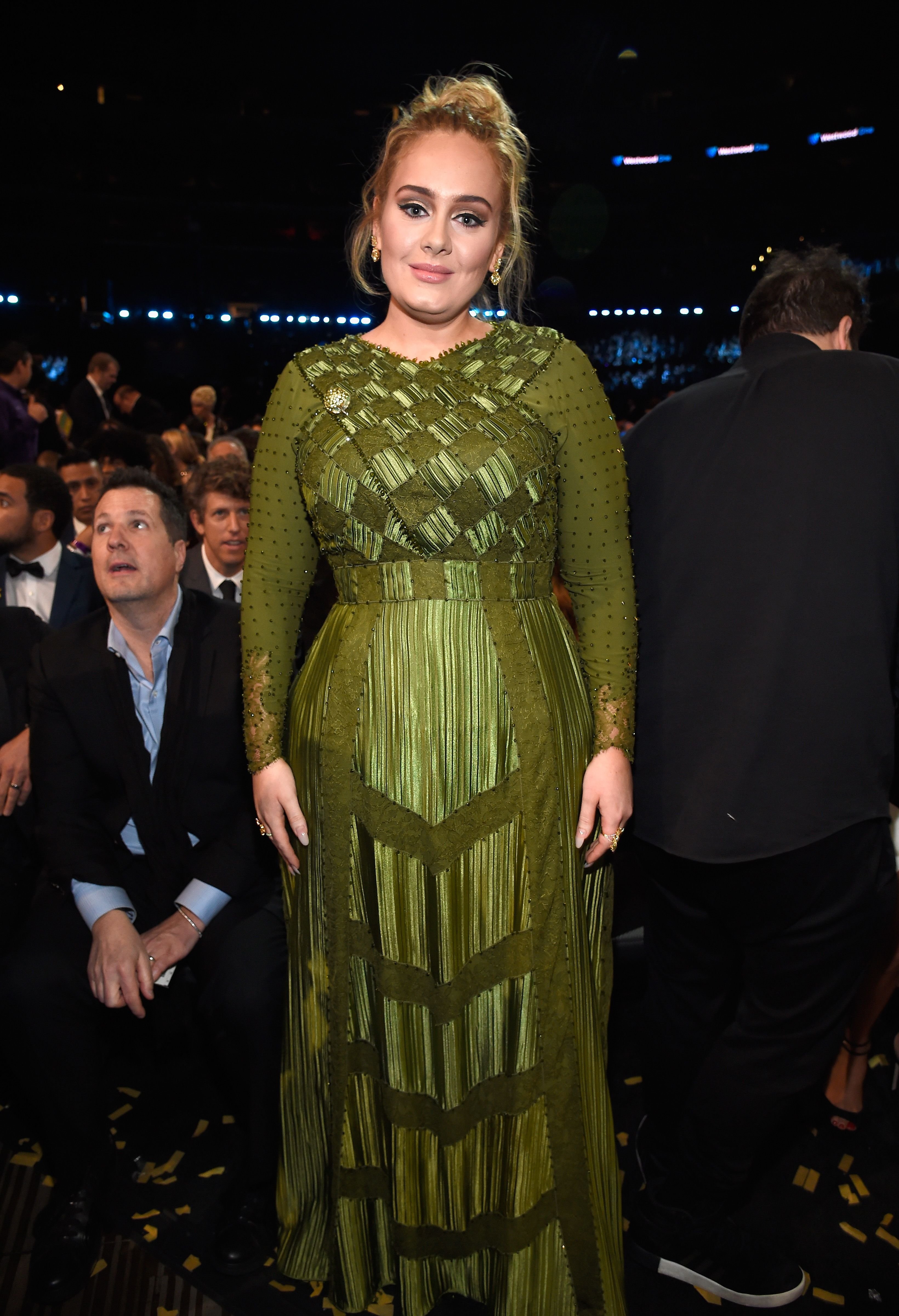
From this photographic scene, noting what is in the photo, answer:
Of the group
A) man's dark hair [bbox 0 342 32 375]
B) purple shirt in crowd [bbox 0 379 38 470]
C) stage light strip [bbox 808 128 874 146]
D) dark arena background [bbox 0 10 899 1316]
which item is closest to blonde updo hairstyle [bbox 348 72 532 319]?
purple shirt in crowd [bbox 0 379 38 470]

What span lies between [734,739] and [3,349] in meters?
5.98

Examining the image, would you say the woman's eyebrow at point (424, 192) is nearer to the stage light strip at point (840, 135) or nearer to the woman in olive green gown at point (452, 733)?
the woman in olive green gown at point (452, 733)

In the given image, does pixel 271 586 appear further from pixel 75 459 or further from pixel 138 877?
pixel 75 459

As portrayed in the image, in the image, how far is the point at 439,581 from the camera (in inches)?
56.7

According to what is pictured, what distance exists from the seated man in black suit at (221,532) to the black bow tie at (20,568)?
1.62 ft

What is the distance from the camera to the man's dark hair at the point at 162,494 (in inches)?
90.8

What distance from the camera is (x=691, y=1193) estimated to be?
183cm

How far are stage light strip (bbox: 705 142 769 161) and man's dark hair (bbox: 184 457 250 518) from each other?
15.2 metres

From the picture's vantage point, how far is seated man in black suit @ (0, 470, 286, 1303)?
1900 millimetres

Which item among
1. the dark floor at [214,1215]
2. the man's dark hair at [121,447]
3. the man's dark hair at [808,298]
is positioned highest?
the man's dark hair at [121,447]

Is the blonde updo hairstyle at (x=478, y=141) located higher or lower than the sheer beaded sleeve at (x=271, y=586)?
higher

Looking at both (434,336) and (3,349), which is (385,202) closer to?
(434,336)

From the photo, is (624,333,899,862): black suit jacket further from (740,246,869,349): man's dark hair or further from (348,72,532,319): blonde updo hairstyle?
(348,72,532,319): blonde updo hairstyle

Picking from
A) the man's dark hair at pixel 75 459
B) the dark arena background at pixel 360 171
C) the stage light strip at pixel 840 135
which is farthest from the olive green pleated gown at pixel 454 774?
the stage light strip at pixel 840 135
